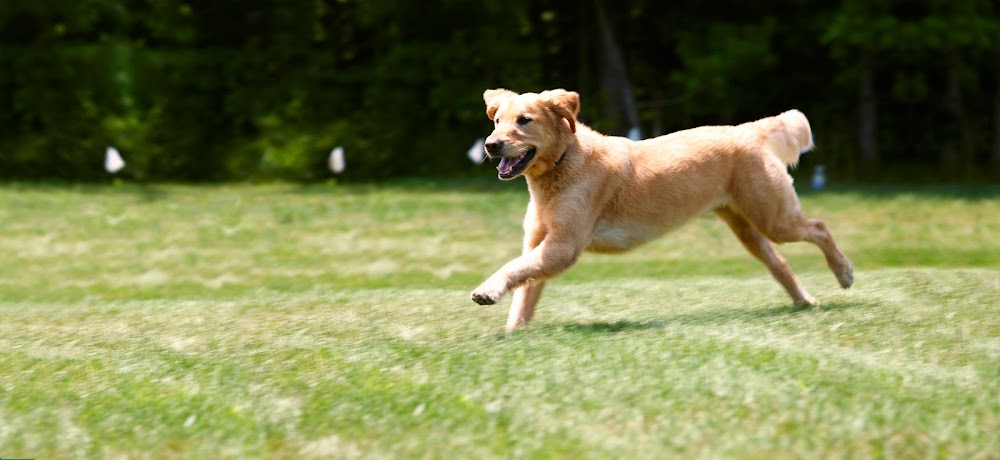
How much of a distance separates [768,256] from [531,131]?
2393 mm

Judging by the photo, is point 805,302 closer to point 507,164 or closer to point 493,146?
point 507,164

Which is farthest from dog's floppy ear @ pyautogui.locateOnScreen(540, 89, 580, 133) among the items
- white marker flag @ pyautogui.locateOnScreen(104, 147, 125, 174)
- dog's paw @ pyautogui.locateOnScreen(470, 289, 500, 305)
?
white marker flag @ pyautogui.locateOnScreen(104, 147, 125, 174)

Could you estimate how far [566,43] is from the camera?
3014cm

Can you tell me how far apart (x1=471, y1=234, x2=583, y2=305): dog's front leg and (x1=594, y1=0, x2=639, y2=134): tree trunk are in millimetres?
19629

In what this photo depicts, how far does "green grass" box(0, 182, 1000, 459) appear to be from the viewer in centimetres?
496

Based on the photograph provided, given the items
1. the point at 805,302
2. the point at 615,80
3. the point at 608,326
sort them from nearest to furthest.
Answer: the point at 608,326 → the point at 805,302 → the point at 615,80

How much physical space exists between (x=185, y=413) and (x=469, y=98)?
21.3m

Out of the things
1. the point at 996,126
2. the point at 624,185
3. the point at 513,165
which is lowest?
the point at 996,126

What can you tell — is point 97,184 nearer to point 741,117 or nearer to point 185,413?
point 741,117

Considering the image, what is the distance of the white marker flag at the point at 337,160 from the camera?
25.4m

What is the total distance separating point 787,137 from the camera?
8641mm

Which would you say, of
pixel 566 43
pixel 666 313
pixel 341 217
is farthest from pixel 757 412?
pixel 566 43

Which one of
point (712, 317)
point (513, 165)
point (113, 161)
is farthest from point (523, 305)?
point (113, 161)

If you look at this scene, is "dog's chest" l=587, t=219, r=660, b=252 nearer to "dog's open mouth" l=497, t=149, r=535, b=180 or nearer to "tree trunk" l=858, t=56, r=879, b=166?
"dog's open mouth" l=497, t=149, r=535, b=180
